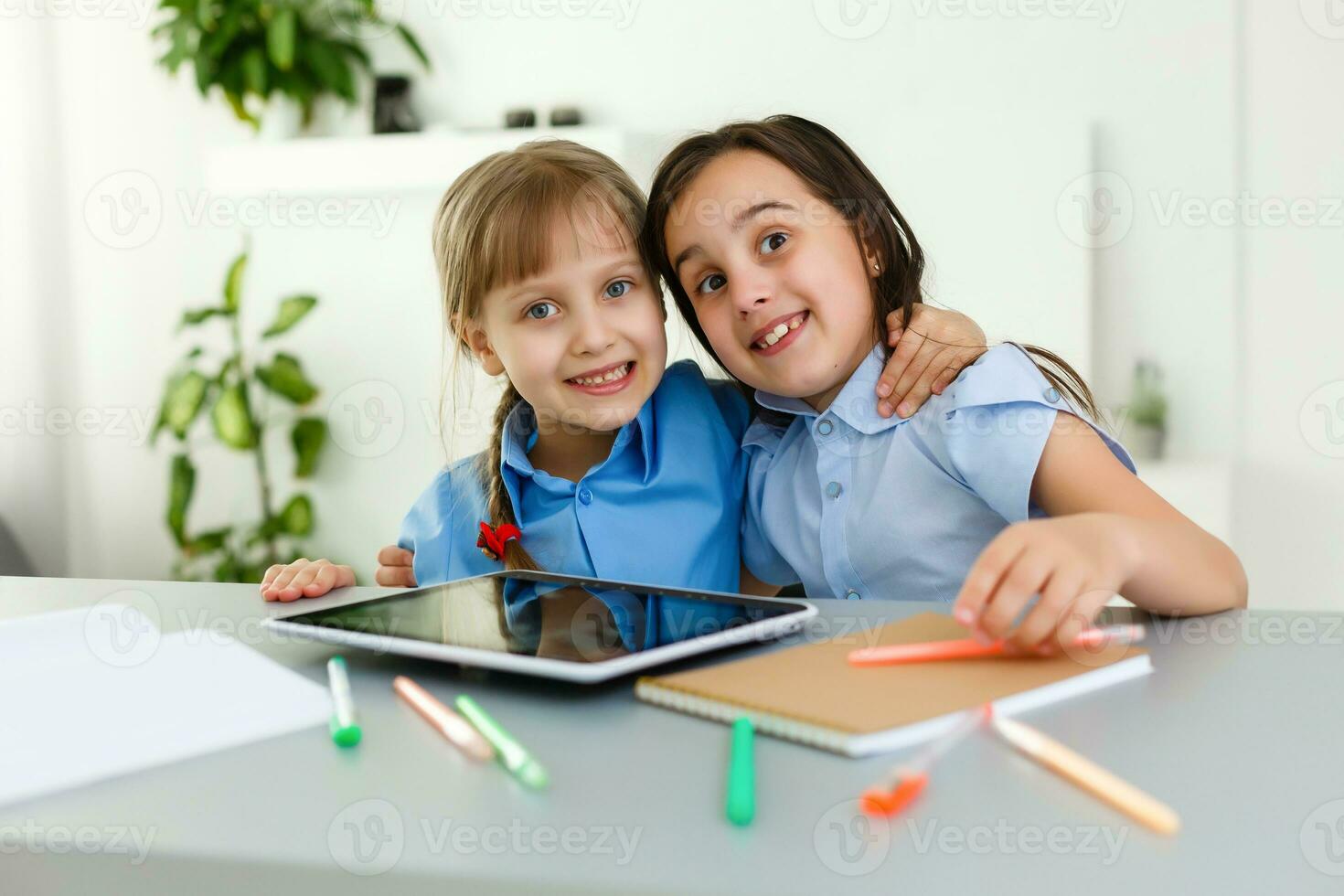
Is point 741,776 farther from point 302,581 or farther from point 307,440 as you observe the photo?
point 307,440

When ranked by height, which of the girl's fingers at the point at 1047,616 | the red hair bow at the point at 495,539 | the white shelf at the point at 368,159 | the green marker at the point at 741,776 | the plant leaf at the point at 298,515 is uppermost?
the white shelf at the point at 368,159

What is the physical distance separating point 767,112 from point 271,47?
130 centimetres

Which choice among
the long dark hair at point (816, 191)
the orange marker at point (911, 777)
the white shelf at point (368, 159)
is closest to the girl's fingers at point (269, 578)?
the long dark hair at point (816, 191)

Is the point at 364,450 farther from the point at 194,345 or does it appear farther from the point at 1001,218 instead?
the point at 1001,218

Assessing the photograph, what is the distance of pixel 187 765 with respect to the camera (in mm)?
478

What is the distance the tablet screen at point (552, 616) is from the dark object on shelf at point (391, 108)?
2.50 m

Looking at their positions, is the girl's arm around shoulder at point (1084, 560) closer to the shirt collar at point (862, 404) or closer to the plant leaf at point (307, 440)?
the shirt collar at point (862, 404)

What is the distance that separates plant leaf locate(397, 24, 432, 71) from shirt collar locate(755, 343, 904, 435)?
7.58ft

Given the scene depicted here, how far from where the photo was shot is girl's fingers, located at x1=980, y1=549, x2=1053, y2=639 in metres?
0.57

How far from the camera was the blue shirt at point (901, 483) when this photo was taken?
0.94 metres

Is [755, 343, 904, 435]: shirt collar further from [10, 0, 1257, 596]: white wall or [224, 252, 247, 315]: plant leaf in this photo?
[224, 252, 247, 315]: plant leaf

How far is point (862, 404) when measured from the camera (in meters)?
1.09

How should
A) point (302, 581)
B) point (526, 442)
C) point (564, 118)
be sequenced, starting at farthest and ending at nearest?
point (564, 118) < point (526, 442) < point (302, 581)

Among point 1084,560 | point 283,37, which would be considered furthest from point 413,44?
point 1084,560
